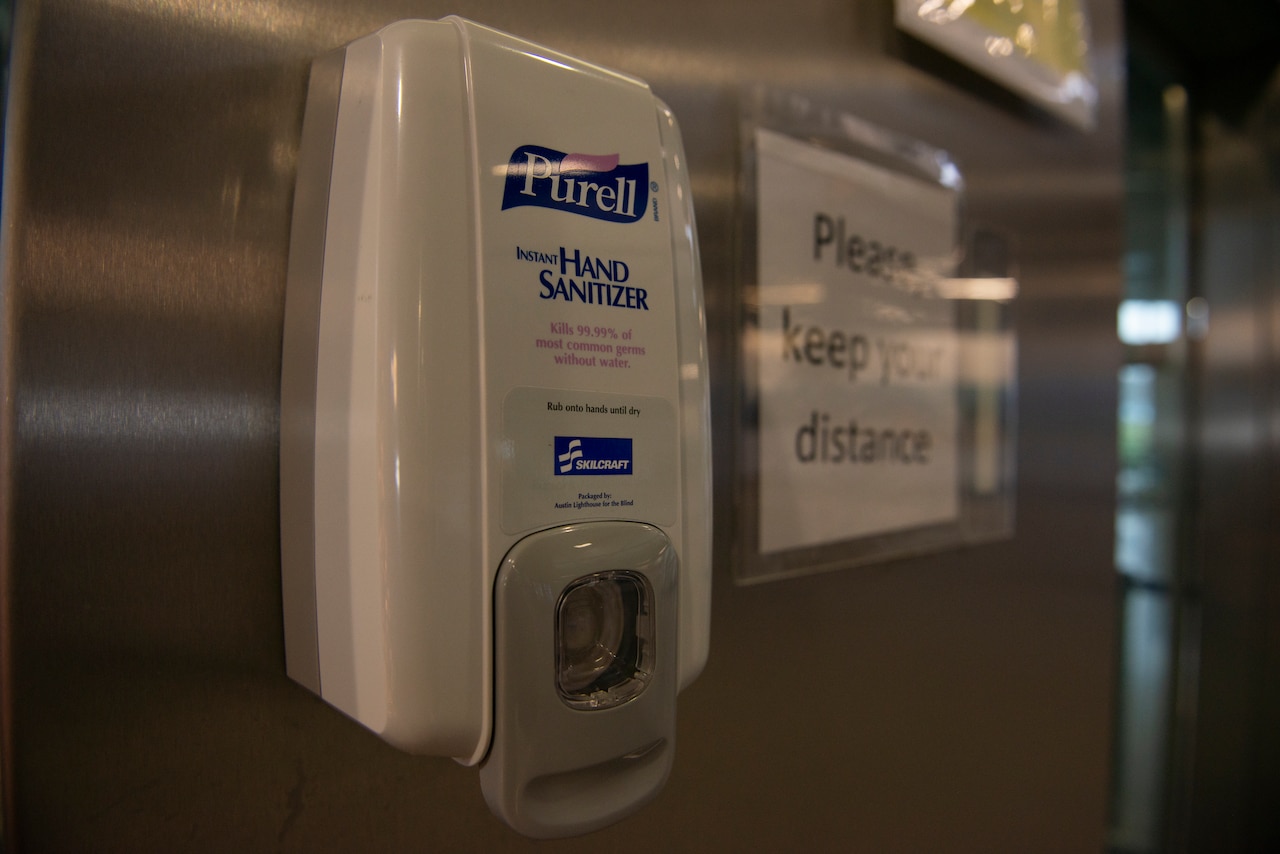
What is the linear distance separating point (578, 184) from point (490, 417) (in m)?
0.14

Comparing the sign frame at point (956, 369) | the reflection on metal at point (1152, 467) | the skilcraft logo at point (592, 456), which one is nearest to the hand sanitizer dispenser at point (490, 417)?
the skilcraft logo at point (592, 456)

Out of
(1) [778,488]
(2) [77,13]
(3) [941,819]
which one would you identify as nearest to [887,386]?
(1) [778,488]

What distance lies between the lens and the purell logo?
39cm

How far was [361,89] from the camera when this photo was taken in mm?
386

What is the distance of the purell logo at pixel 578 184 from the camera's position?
15.2 inches

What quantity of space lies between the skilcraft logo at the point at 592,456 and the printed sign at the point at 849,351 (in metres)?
0.31

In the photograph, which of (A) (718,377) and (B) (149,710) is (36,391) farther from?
(A) (718,377)

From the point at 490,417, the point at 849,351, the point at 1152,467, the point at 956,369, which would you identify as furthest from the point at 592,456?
the point at 1152,467

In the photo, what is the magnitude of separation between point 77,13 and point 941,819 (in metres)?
1.06

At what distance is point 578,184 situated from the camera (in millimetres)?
408

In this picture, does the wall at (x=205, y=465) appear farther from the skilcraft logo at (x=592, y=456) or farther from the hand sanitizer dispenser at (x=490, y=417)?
the skilcraft logo at (x=592, y=456)

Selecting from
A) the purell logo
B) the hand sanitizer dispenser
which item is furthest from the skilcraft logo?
the purell logo

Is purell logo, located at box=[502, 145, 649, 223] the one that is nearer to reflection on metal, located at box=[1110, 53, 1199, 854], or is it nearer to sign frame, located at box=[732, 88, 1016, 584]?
sign frame, located at box=[732, 88, 1016, 584]

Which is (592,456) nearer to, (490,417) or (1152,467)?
(490,417)
